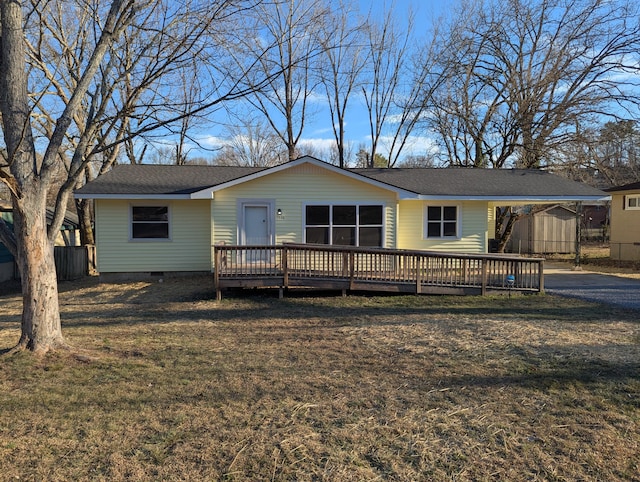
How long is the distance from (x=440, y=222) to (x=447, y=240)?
2.11ft

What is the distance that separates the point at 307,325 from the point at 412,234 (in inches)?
301

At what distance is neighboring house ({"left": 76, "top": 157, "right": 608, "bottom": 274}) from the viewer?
515 inches

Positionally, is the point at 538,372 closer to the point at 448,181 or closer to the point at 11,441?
the point at 11,441

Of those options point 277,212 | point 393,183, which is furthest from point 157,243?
point 393,183

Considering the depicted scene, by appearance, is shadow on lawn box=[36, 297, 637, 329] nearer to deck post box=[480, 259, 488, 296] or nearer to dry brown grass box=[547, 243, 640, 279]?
deck post box=[480, 259, 488, 296]

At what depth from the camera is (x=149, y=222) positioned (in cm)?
1377

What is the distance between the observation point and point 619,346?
613cm

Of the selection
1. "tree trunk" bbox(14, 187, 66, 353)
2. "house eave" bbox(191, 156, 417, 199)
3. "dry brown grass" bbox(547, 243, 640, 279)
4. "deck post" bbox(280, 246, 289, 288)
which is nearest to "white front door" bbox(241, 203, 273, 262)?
"house eave" bbox(191, 156, 417, 199)

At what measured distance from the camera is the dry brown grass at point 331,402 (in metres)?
3.16

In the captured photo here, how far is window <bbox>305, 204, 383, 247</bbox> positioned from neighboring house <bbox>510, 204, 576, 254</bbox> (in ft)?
41.0

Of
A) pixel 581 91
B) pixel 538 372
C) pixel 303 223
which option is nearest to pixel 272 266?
pixel 303 223

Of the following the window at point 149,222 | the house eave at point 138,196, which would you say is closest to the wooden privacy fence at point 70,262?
the window at point 149,222

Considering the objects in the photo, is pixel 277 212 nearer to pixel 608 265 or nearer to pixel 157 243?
pixel 157 243

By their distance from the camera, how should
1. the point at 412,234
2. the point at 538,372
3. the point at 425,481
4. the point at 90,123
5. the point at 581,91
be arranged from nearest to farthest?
the point at 425,481
the point at 538,372
the point at 90,123
the point at 412,234
the point at 581,91
